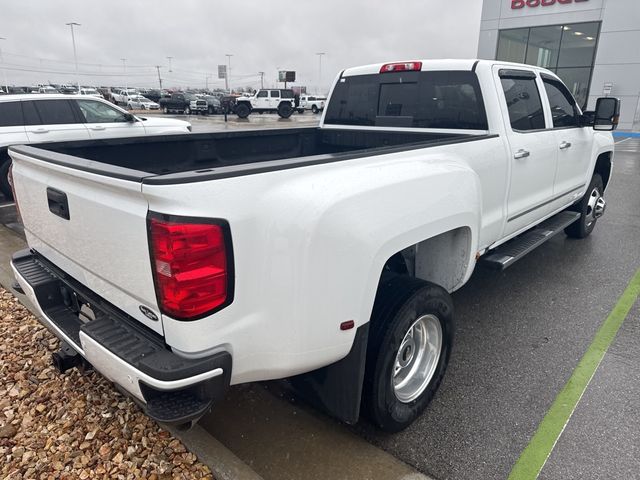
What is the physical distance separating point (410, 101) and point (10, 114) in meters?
6.97

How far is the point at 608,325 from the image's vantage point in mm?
3850

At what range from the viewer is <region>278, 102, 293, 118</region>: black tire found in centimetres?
Result: 3459

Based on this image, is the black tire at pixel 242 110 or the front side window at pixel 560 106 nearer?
the front side window at pixel 560 106

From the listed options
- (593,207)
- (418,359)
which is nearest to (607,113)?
(593,207)

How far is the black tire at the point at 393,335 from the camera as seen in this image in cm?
234

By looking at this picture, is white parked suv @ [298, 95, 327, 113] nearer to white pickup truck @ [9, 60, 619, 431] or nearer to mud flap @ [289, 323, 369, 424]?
white pickup truck @ [9, 60, 619, 431]

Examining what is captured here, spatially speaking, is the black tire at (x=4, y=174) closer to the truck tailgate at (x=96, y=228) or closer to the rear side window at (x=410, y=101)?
the rear side window at (x=410, y=101)

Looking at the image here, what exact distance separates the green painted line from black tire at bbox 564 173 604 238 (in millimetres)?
1797

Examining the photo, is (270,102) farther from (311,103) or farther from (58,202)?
(58,202)

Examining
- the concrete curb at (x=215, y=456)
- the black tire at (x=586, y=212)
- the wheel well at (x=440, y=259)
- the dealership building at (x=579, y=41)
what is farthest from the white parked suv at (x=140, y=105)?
the concrete curb at (x=215, y=456)

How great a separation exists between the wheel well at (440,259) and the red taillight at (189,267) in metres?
1.46

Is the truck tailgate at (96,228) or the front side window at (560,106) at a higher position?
the front side window at (560,106)

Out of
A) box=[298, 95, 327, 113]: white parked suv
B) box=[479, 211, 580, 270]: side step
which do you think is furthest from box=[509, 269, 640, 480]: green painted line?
box=[298, 95, 327, 113]: white parked suv

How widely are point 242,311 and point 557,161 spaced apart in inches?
147
